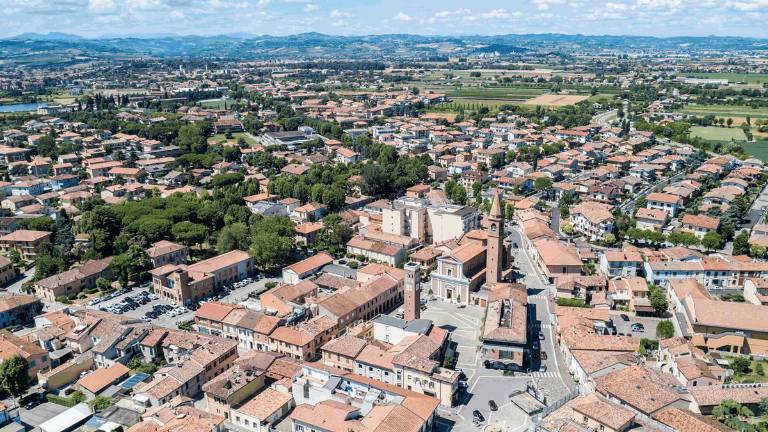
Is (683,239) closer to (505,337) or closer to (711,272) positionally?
(711,272)

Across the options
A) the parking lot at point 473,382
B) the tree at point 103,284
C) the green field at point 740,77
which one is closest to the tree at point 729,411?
the parking lot at point 473,382

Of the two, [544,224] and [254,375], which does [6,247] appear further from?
[544,224]

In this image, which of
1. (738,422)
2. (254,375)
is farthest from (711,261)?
(254,375)

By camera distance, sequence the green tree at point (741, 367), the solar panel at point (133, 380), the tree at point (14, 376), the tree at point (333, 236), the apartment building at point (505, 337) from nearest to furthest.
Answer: the tree at point (14, 376) → the solar panel at point (133, 380) → the green tree at point (741, 367) → the apartment building at point (505, 337) → the tree at point (333, 236)

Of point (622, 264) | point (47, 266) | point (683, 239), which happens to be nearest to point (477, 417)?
point (622, 264)

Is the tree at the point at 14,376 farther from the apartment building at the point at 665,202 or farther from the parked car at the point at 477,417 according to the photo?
the apartment building at the point at 665,202

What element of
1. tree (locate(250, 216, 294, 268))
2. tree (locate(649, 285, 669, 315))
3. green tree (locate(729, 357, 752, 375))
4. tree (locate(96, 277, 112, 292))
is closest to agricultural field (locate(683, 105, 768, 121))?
tree (locate(649, 285, 669, 315))

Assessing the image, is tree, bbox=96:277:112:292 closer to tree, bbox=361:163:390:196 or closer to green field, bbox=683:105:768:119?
tree, bbox=361:163:390:196
